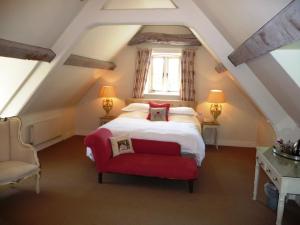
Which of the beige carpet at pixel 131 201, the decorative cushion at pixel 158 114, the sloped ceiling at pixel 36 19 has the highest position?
the sloped ceiling at pixel 36 19

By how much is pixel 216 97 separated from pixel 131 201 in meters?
3.21

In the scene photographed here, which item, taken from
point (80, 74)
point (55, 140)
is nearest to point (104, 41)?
point (80, 74)

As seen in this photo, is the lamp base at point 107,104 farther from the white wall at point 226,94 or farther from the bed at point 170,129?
the bed at point 170,129

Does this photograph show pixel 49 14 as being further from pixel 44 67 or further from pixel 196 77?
pixel 196 77

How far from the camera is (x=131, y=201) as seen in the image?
3.22 metres

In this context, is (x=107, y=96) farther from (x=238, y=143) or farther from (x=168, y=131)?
(x=238, y=143)

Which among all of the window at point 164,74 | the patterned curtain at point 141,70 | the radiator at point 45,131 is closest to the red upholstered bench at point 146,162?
the radiator at point 45,131

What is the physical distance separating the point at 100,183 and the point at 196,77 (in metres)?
3.42

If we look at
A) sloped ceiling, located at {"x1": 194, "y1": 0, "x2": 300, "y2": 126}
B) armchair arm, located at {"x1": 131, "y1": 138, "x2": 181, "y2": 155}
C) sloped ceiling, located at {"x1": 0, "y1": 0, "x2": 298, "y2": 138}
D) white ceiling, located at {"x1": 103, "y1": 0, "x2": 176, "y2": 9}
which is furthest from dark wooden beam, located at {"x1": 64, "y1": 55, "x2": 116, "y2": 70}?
sloped ceiling, located at {"x1": 194, "y1": 0, "x2": 300, "y2": 126}

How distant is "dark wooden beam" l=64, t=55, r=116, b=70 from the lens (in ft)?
13.8

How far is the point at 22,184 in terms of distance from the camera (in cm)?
355

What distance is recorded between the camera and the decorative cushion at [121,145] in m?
3.86

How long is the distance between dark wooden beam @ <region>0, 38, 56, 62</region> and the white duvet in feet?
4.70

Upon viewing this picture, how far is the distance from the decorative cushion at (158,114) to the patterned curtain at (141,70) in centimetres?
100
